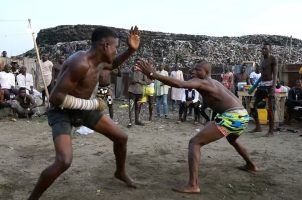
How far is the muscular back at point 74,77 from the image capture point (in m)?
3.94

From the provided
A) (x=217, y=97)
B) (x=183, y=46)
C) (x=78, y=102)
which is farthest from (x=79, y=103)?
(x=183, y=46)

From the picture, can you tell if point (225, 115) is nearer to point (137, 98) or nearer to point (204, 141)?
point (204, 141)

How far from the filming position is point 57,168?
12.4 ft

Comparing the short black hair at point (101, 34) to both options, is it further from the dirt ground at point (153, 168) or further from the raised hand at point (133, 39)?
the dirt ground at point (153, 168)

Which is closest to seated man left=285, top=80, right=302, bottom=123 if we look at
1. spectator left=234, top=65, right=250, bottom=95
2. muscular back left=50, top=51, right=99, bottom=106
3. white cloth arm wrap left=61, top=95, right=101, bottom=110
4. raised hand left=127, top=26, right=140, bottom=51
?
spectator left=234, top=65, right=250, bottom=95

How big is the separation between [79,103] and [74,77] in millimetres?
306

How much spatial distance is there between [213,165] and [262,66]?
355 centimetres

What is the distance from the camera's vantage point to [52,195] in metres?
4.48

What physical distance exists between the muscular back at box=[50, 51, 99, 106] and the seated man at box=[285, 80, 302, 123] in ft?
25.0

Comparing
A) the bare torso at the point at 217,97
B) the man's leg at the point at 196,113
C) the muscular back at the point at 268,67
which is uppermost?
the muscular back at the point at 268,67

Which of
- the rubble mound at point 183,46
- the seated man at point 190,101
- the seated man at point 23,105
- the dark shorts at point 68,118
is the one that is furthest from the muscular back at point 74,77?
the rubble mound at point 183,46

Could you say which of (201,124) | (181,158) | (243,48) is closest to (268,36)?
(243,48)

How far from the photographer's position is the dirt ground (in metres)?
4.62

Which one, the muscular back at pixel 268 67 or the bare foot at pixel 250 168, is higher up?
the muscular back at pixel 268 67
